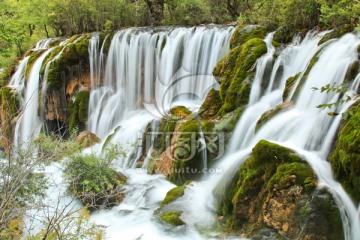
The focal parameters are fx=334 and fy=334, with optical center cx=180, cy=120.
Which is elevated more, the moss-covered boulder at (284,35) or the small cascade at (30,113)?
the moss-covered boulder at (284,35)

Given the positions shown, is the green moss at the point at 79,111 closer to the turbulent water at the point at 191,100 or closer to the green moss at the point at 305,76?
the turbulent water at the point at 191,100

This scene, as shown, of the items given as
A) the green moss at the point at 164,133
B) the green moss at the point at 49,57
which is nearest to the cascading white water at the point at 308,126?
the green moss at the point at 164,133

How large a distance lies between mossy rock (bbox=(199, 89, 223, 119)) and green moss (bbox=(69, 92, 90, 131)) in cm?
650

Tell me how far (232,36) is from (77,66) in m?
7.10

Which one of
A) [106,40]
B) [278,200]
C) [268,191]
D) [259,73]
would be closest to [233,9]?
[106,40]

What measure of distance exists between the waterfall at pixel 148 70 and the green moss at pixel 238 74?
8.40ft

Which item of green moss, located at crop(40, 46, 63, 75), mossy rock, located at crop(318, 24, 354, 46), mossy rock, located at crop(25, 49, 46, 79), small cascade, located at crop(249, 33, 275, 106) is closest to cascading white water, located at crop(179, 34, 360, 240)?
small cascade, located at crop(249, 33, 275, 106)

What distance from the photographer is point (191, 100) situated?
12.4 meters

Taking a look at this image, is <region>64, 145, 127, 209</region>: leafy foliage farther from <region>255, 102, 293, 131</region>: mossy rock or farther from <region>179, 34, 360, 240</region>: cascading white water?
<region>255, 102, 293, 131</region>: mossy rock

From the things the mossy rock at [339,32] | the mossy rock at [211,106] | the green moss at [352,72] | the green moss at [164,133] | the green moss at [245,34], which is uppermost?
the mossy rock at [339,32]

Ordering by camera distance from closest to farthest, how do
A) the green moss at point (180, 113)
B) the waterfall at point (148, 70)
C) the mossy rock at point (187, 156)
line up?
1. the mossy rock at point (187, 156)
2. the green moss at point (180, 113)
3. the waterfall at point (148, 70)

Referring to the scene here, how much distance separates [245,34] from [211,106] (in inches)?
129

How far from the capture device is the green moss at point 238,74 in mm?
8508

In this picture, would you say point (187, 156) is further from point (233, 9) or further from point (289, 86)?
point (233, 9)
